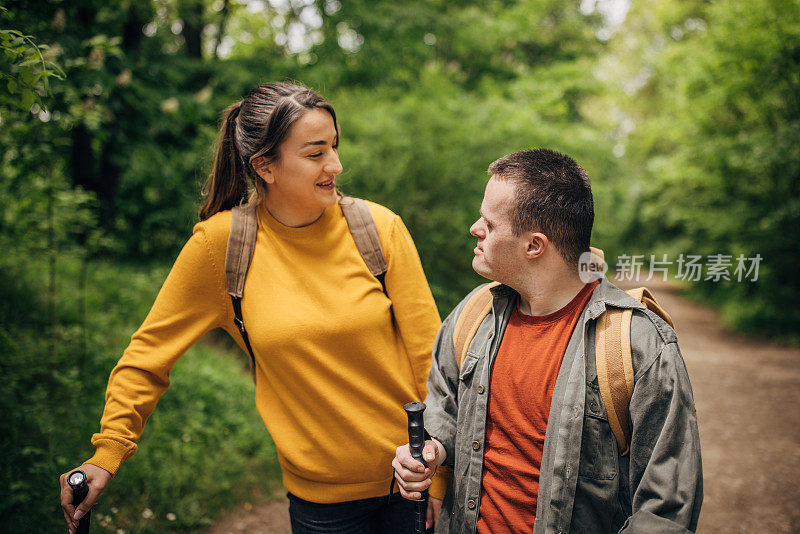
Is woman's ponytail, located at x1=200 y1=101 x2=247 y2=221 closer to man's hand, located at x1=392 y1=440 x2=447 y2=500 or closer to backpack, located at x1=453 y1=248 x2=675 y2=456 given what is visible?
man's hand, located at x1=392 y1=440 x2=447 y2=500

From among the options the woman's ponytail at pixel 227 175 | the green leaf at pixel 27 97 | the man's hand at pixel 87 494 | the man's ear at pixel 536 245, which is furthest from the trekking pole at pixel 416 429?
the green leaf at pixel 27 97

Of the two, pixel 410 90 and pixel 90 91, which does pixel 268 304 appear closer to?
pixel 90 91

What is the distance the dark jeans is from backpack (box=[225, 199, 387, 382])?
1.92 feet

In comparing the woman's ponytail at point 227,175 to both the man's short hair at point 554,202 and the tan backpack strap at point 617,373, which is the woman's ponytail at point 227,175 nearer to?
the man's short hair at point 554,202

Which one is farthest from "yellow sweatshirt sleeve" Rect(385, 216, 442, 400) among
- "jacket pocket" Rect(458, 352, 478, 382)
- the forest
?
the forest

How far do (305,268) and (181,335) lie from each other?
0.52m

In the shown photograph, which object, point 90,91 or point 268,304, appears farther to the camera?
point 90,91

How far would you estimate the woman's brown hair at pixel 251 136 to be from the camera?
2021 mm

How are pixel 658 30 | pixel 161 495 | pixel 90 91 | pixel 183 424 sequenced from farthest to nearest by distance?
1. pixel 658 30
2. pixel 183 424
3. pixel 90 91
4. pixel 161 495

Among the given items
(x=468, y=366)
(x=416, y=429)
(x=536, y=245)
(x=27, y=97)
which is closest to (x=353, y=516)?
(x=416, y=429)

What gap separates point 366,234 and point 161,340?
85 centimetres

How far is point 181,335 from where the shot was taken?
202 centimetres

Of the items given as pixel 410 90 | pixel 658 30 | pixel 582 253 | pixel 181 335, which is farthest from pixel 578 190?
pixel 658 30
